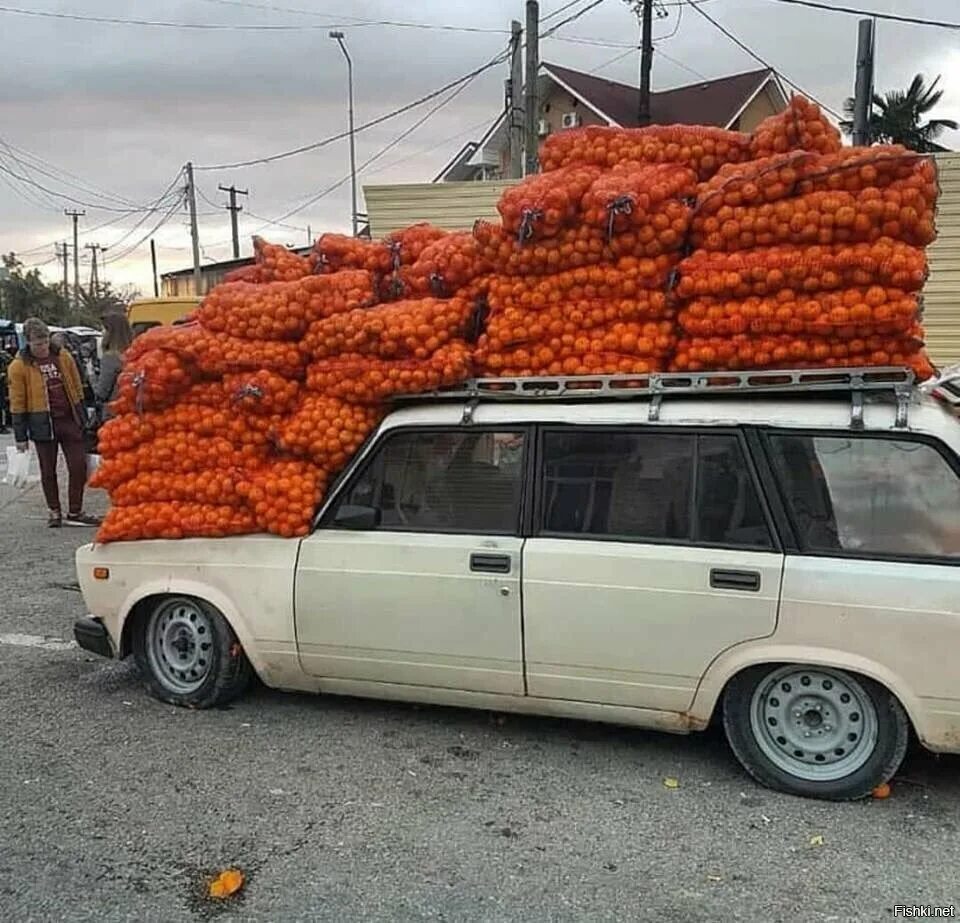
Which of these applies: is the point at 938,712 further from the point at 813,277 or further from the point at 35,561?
the point at 35,561

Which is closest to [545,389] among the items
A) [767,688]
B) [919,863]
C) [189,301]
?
[767,688]

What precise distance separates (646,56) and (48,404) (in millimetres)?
14808

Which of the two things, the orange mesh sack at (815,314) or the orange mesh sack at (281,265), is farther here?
the orange mesh sack at (281,265)

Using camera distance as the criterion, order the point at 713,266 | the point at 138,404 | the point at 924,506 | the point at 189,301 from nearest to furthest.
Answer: the point at 924,506 → the point at 713,266 → the point at 138,404 → the point at 189,301

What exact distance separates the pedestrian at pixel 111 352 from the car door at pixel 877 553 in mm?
6912

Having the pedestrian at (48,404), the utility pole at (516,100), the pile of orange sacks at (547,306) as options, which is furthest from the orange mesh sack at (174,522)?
the utility pole at (516,100)

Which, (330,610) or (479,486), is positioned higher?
(479,486)

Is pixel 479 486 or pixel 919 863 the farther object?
pixel 479 486

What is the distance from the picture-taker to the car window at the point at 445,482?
13.6 feet

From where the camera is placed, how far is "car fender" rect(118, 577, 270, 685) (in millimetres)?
4477

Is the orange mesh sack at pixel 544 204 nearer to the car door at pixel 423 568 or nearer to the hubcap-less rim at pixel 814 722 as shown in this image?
the car door at pixel 423 568

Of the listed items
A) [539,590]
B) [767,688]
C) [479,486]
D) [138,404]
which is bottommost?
[767,688]

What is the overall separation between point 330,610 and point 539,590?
0.95m

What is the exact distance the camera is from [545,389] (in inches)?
163
